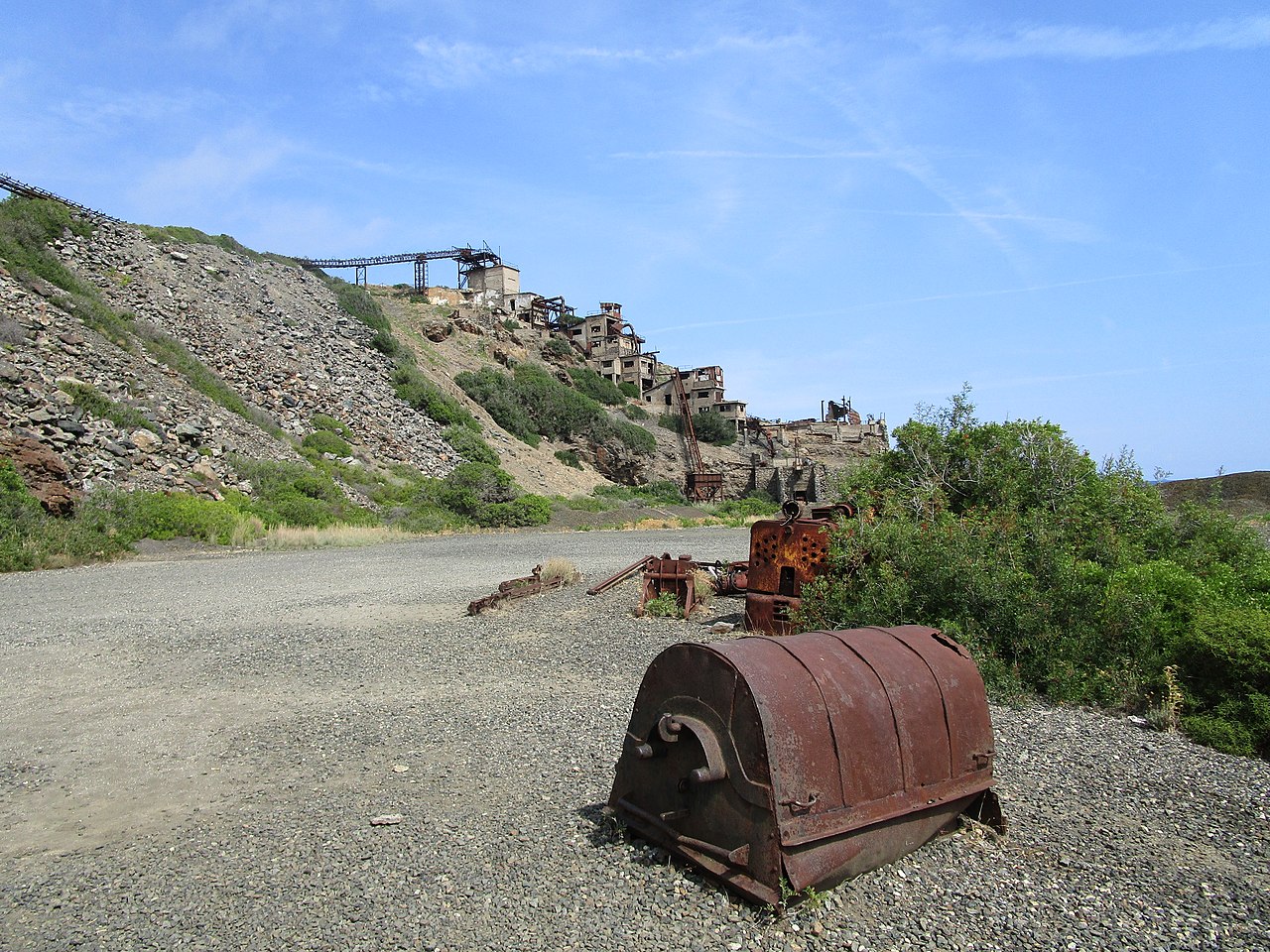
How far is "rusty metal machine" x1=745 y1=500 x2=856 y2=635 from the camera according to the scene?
8445 mm

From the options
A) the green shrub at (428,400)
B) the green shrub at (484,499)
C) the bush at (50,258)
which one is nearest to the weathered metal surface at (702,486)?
the green shrub at (428,400)

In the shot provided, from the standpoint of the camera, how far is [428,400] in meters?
36.6

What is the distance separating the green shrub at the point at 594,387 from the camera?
180 feet

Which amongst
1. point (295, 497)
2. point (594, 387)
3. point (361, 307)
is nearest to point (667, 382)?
point (594, 387)

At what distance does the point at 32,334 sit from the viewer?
22.1 metres

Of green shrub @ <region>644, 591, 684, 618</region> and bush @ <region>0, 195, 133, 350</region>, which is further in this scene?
bush @ <region>0, 195, 133, 350</region>

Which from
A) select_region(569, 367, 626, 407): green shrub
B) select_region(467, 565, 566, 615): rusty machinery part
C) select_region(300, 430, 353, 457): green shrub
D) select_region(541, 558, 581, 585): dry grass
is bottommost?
select_region(467, 565, 566, 615): rusty machinery part

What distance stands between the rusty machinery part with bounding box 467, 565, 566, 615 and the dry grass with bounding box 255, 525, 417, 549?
939cm

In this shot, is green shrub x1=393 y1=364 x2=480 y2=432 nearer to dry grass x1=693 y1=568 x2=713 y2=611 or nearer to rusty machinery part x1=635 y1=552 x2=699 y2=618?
dry grass x1=693 y1=568 x2=713 y2=611

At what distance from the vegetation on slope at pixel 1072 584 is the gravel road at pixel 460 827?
1.63ft

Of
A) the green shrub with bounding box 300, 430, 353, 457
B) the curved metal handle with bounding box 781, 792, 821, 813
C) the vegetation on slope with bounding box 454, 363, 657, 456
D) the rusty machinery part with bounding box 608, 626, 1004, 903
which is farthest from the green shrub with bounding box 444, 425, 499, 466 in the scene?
the curved metal handle with bounding box 781, 792, 821, 813

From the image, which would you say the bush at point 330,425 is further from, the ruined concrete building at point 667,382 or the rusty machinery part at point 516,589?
the ruined concrete building at point 667,382

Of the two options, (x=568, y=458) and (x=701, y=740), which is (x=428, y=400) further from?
(x=701, y=740)

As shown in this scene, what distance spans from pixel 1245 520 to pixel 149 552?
18.6 m
